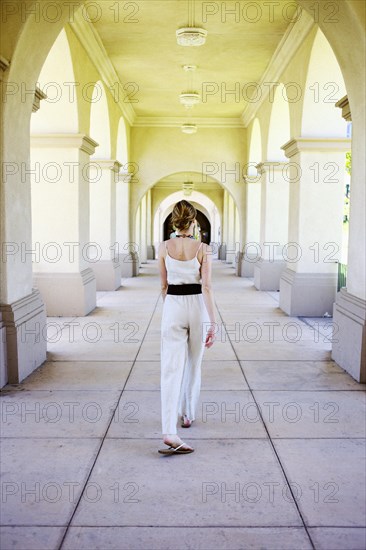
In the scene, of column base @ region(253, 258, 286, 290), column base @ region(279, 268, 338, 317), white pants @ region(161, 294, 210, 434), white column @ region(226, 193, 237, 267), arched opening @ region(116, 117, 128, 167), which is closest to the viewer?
white pants @ region(161, 294, 210, 434)

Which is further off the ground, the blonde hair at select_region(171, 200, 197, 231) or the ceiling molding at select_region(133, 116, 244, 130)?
the ceiling molding at select_region(133, 116, 244, 130)

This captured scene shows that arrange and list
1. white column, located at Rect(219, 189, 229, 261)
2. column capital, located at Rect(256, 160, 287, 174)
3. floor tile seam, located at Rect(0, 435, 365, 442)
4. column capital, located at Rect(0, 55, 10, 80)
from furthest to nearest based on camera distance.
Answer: white column, located at Rect(219, 189, 229, 261)
column capital, located at Rect(256, 160, 287, 174)
column capital, located at Rect(0, 55, 10, 80)
floor tile seam, located at Rect(0, 435, 365, 442)

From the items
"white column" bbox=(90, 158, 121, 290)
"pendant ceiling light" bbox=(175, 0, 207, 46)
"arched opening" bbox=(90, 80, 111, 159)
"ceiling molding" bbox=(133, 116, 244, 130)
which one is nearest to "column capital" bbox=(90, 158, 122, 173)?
"white column" bbox=(90, 158, 121, 290)

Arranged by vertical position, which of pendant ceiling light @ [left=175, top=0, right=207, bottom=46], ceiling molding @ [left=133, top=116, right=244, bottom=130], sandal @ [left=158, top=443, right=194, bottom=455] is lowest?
sandal @ [left=158, top=443, right=194, bottom=455]

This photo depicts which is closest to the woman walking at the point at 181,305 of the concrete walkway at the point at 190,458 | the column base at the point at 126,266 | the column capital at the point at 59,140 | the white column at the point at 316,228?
the concrete walkway at the point at 190,458

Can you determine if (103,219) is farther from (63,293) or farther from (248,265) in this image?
(248,265)

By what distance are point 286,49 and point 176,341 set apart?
8570 mm

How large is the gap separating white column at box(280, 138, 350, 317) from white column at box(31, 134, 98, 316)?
390 cm

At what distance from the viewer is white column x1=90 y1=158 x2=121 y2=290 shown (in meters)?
14.1

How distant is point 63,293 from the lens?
10.2m

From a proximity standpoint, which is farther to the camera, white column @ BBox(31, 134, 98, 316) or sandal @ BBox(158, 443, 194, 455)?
white column @ BBox(31, 134, 98, 316)

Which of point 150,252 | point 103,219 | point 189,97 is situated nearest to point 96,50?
point 189,97

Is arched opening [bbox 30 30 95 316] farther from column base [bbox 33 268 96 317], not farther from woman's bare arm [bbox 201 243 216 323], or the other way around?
woman's bare arm [bbox 201 243 216 323]

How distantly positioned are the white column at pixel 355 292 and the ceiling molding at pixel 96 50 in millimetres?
5109
